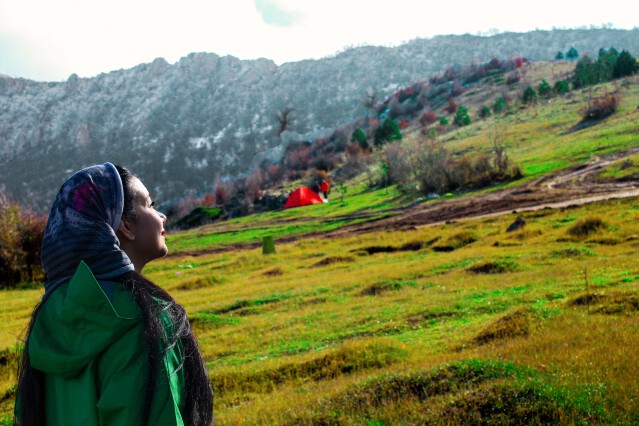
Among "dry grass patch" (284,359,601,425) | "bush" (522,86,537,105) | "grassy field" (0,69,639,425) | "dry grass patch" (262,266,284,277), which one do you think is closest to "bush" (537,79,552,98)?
"bush" (522,86,537,105)

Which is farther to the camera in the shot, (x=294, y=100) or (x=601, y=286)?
(x=294, y=100)

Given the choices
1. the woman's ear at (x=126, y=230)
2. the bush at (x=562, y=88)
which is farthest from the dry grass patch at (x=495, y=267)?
the bush at (x=562, y=88)

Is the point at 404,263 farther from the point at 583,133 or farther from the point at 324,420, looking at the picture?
the point at 583,133

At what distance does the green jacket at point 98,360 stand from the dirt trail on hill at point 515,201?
26711 millimetres

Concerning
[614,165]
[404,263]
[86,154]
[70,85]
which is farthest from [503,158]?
[70,85]

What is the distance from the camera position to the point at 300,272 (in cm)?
2042

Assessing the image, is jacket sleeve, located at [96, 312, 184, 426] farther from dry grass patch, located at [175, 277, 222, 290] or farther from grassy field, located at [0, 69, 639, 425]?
dry grass patch, located at [175, 277, 222, 290]

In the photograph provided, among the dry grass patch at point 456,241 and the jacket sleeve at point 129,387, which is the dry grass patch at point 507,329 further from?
the dry grass patch at point 456,241

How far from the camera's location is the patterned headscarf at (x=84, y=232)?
218cm

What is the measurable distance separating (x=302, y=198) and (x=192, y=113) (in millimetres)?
133193

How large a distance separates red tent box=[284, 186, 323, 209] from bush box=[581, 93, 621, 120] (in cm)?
2832

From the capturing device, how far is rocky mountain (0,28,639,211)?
504 ft

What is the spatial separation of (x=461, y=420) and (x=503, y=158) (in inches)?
1580

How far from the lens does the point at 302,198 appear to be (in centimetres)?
6078
